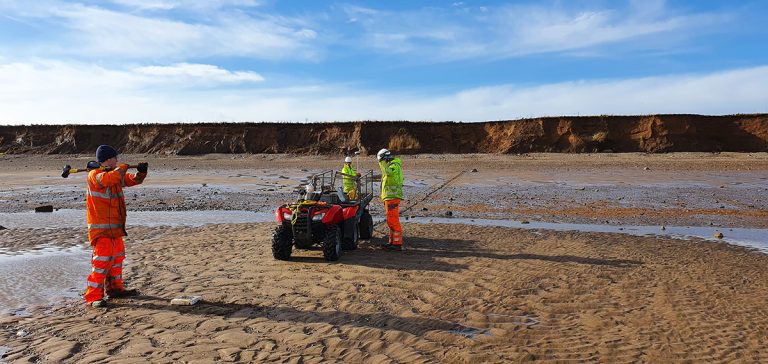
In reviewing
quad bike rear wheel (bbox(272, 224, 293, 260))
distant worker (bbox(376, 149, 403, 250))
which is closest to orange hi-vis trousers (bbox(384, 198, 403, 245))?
distant worker (bbox(376, 149, 403, 250))

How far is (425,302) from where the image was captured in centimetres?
686

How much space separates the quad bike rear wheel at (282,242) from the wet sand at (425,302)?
0.20 m

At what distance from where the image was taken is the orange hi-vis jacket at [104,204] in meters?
6.78

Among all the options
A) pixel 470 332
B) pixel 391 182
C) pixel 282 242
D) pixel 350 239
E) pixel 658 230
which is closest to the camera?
pixel 470 332

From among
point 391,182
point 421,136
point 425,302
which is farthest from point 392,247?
point 421,136

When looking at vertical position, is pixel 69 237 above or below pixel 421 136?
below

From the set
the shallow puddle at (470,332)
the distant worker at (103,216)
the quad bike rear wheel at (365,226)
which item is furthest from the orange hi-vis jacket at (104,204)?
the quad bike rear wheel at (365,226)

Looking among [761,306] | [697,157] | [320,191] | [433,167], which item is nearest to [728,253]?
[761,306]

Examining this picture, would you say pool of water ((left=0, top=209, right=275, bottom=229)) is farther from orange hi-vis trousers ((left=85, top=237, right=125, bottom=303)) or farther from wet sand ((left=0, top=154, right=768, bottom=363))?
orange hi-vis trousers ((left=85, top=237, right=125, bottom=303))

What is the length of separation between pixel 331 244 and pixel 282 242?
78 centimetres

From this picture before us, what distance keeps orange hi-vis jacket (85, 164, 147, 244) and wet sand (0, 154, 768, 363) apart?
865 mm

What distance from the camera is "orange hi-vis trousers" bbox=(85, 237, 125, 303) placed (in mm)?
6812

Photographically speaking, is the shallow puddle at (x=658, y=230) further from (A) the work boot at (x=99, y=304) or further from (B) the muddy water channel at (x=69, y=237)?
(A) the work boot at (x=99, y=304)

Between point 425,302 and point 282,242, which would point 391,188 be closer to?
point 282,242
